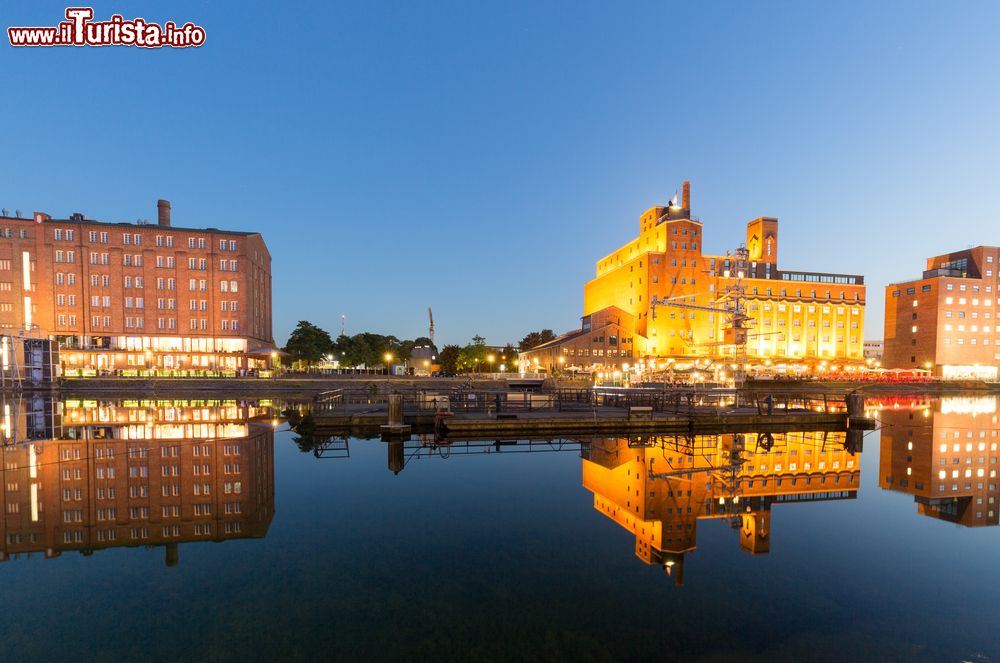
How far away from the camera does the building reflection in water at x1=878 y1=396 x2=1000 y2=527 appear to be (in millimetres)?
14688

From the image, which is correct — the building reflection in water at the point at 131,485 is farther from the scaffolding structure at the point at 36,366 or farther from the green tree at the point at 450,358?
the green tree at the point at 450,358

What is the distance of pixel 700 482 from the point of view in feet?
52.4

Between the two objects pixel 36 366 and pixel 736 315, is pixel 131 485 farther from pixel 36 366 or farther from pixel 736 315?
pixel 736 315

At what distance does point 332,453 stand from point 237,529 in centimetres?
946

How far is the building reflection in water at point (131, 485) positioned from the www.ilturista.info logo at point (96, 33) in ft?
70.8

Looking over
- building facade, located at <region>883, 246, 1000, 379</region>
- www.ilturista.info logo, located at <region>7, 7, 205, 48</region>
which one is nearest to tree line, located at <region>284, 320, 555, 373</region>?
www.ilturista.info logo, located at <region>7, 7, 205, 48</region>

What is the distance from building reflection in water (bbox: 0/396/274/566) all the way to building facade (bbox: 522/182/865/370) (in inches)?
2728

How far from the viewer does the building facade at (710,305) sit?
3494 inches

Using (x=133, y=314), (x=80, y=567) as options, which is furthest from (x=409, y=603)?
(x=133, y=314)

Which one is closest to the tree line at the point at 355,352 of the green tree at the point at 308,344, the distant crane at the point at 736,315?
the green tree at the point at 308,344

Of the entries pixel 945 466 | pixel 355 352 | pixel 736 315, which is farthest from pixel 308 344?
pixel 945 466

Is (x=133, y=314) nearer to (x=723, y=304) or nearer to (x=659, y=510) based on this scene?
(x=659, y=510)

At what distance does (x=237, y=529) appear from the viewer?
38.9 feet

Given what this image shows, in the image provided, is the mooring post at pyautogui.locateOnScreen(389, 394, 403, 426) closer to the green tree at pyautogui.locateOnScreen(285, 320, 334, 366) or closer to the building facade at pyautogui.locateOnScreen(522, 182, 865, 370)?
the building facade at pyautogui.locateOnScreen(522, 182, 865, 370)
